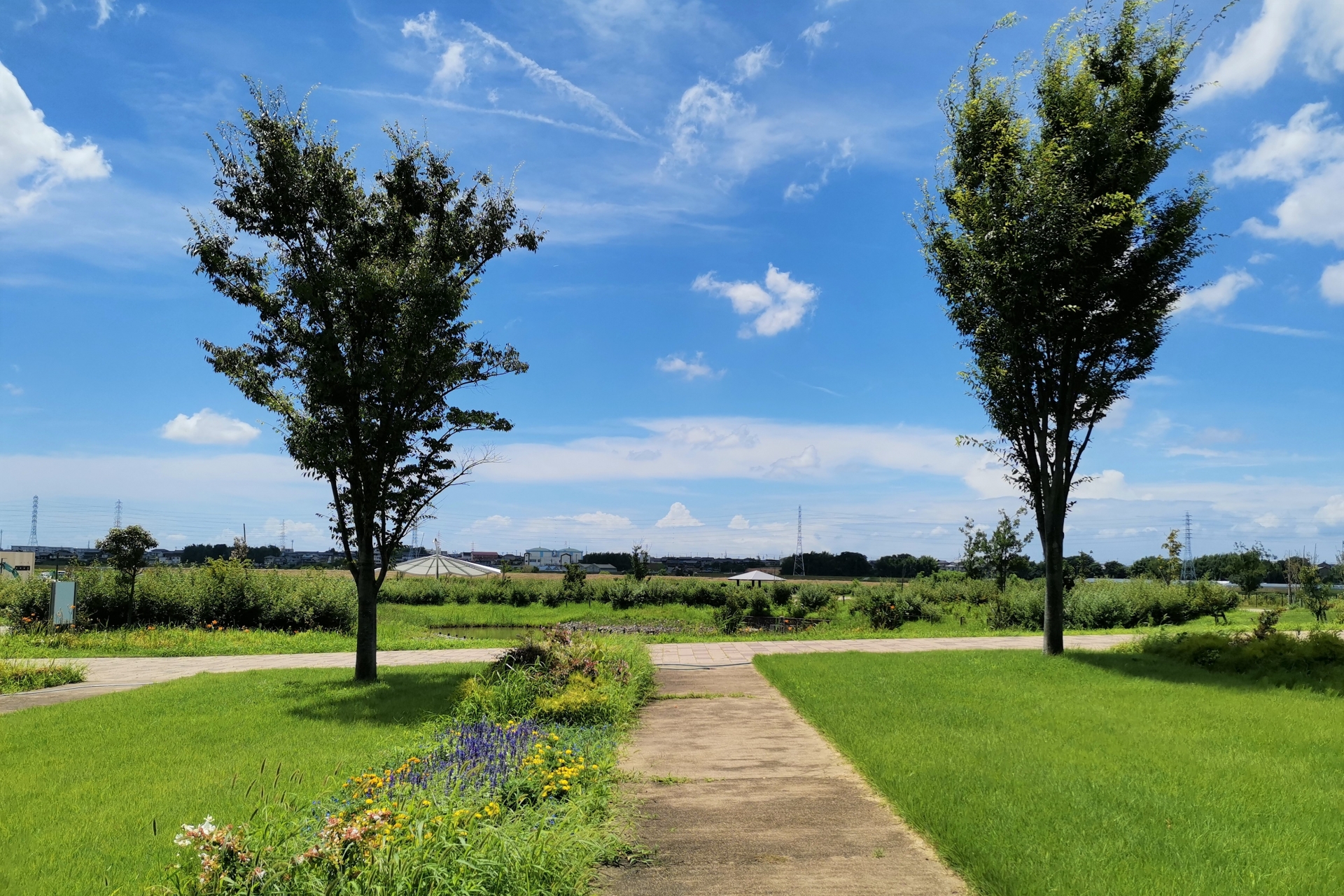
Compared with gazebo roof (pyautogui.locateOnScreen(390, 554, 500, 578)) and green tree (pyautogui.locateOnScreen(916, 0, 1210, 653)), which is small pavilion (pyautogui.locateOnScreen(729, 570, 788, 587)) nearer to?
gazebo roof (pyautogui.locateOnScreen(390, 554, 500, 578))

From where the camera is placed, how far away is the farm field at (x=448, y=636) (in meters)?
16.8

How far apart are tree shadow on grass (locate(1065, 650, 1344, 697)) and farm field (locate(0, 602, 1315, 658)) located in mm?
6081

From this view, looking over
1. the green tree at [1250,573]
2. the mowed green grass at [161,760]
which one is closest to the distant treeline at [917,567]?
the green tree at [1250,573]

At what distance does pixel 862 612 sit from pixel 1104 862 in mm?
20998

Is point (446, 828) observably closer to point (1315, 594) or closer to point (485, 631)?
point (485, 631)

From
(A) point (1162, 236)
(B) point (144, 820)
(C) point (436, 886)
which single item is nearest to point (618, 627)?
(A) point (1162, 236)

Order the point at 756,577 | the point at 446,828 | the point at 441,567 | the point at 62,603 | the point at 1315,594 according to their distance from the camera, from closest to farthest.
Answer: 1. the point at 446,828
2. the point at 62,603
3. the point at 1315,594
4. the point at 756,577
5. the point at 441,567

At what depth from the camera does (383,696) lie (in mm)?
10375

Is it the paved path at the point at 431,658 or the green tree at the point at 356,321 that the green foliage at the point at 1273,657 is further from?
the green tree at the point at 356,321

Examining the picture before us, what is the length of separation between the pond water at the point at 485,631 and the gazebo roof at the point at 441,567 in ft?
28.8

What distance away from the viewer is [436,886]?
12.0 ft

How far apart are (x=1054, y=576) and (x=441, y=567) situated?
1096 inches

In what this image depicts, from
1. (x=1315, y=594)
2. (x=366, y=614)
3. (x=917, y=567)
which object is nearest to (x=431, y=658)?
(x=366, y=614)

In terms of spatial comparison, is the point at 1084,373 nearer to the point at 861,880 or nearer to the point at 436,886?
the point at 861,880
